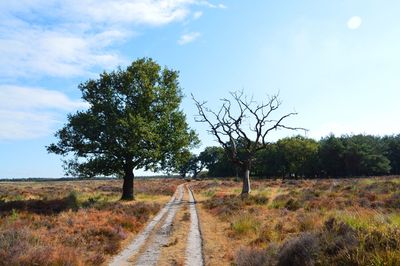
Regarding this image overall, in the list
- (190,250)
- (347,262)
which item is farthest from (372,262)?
(190,250)

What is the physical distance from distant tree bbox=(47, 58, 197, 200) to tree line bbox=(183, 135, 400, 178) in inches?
2016

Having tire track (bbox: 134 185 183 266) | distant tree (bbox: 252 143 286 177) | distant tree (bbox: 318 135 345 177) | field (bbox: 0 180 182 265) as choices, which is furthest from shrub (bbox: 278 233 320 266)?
distant tree (bbox: 252 143 286 177)

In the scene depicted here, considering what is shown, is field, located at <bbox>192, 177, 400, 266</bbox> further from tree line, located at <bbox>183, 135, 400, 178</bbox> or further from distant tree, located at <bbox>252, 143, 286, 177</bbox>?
distant tree, located at <bbox>252, 143, 286, 177</bbox>

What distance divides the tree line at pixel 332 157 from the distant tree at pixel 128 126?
51.2 m

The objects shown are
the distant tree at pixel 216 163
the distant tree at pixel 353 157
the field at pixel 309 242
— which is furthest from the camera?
the distant tree at pixel 216 163

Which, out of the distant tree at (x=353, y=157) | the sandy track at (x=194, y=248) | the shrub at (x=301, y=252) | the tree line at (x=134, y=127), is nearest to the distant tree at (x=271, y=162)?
the distant tree at (x=353, y=157)

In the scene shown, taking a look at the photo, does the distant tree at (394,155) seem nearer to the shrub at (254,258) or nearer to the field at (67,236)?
the field at (67,236)

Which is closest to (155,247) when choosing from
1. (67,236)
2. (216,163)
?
(67,236)

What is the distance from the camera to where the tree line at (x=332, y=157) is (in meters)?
98.3

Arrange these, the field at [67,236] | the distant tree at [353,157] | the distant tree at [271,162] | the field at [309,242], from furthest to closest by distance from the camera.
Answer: the distant tree at [271,162] → the distant tree at [353,157] → the field at [67,236] → the field at [309,242]

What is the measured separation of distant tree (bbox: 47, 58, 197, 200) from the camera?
36500 millimetres

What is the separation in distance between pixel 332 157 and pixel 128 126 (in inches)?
3148

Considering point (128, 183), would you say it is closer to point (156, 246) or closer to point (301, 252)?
point (156, 246)

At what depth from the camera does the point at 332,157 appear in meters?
105
